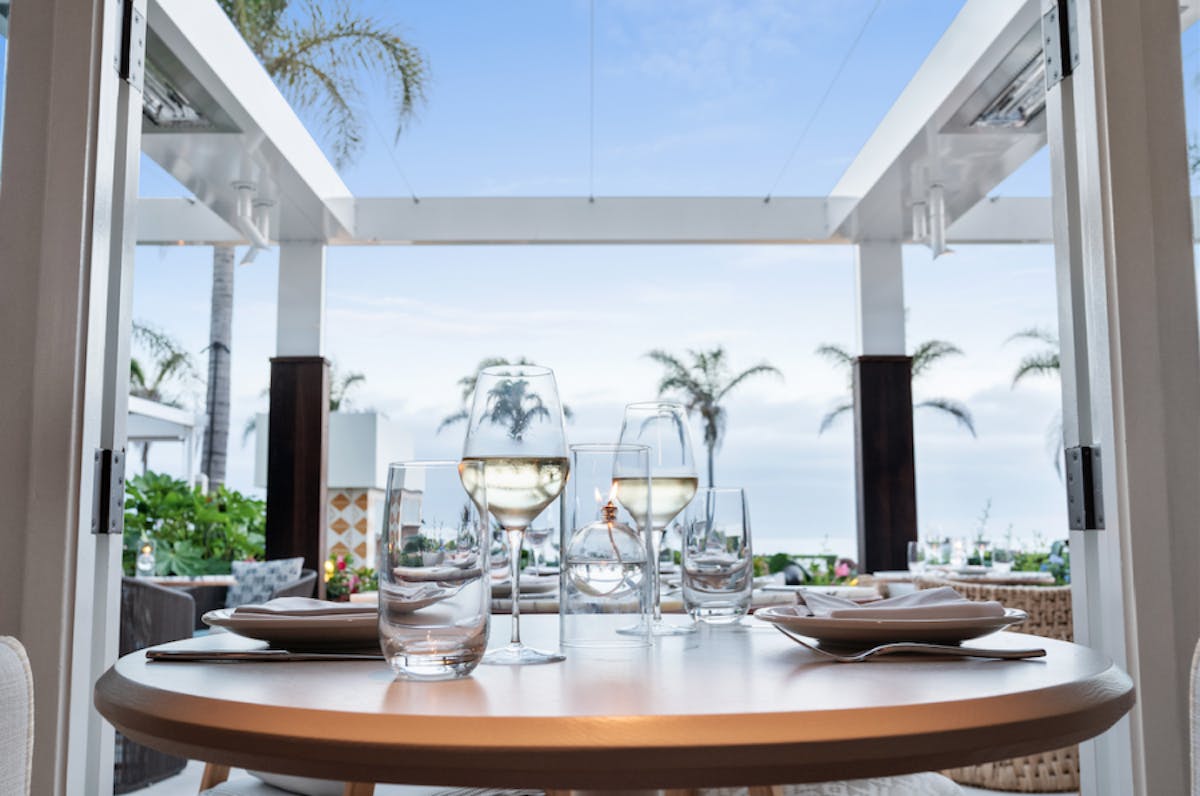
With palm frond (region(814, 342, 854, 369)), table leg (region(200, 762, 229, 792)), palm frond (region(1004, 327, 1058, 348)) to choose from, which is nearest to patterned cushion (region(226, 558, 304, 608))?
table leg (region(200, 762, 229, 792))

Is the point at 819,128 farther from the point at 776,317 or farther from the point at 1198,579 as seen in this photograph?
the point at 776,317

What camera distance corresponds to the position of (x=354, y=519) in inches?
455

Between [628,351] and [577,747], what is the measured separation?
51.4 ft

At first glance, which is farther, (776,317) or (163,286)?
(776,317)

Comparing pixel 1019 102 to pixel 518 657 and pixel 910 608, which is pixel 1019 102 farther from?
pixel 518 657

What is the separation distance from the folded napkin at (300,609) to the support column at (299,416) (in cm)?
662

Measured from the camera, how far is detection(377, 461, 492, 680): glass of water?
0.80m

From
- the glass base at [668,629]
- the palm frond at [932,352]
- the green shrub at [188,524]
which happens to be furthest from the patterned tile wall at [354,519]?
the glass base at [668,629]

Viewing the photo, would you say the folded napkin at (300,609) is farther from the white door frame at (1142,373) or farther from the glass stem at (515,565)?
the white door frame at (1142,373)

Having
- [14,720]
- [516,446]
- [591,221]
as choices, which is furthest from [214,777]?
[591,221]

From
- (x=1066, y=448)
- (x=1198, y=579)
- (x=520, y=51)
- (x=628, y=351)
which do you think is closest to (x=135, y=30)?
(x=1066, y=448)

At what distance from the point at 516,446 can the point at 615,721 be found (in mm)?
331

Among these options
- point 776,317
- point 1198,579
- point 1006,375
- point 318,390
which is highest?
point 776,317

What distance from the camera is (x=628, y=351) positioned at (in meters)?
16.3
